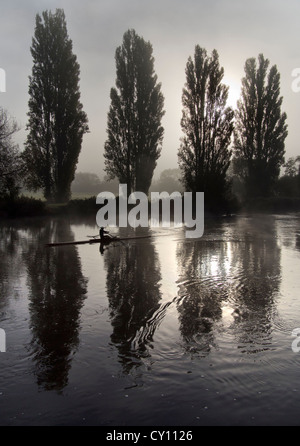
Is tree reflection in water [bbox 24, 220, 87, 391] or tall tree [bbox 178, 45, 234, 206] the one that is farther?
tall tree [bbox 178, 45, 234, 206]

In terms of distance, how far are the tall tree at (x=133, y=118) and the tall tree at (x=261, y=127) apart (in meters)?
10.1

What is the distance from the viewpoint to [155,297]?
6.83 metres

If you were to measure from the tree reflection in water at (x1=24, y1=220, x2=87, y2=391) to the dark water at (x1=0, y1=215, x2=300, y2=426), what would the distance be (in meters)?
0.02

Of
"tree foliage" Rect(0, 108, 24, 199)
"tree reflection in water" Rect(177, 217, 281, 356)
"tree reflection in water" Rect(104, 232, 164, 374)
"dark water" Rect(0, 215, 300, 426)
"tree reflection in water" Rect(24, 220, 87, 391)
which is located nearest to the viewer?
"dark water" Rect(0, 215, 300, 426)

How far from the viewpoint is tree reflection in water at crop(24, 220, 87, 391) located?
4.08m

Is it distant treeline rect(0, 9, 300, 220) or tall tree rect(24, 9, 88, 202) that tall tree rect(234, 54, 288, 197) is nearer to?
distant treeline rect(0, 9, 300, 220)

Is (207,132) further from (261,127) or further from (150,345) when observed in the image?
(150,345)

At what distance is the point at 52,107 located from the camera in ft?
99.8

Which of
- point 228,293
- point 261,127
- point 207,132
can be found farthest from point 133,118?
point 228,293

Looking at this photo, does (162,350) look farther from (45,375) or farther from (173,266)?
(173,266)

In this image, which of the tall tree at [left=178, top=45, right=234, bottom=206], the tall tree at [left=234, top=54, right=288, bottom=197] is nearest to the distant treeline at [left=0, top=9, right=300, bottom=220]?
the tall tree at [left=178, top=45, right=234, bottom=206]

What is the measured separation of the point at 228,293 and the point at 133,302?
1767 millimetres

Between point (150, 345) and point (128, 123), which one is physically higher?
point (128, 123)

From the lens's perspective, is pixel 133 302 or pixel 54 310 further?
pixel 133 302
